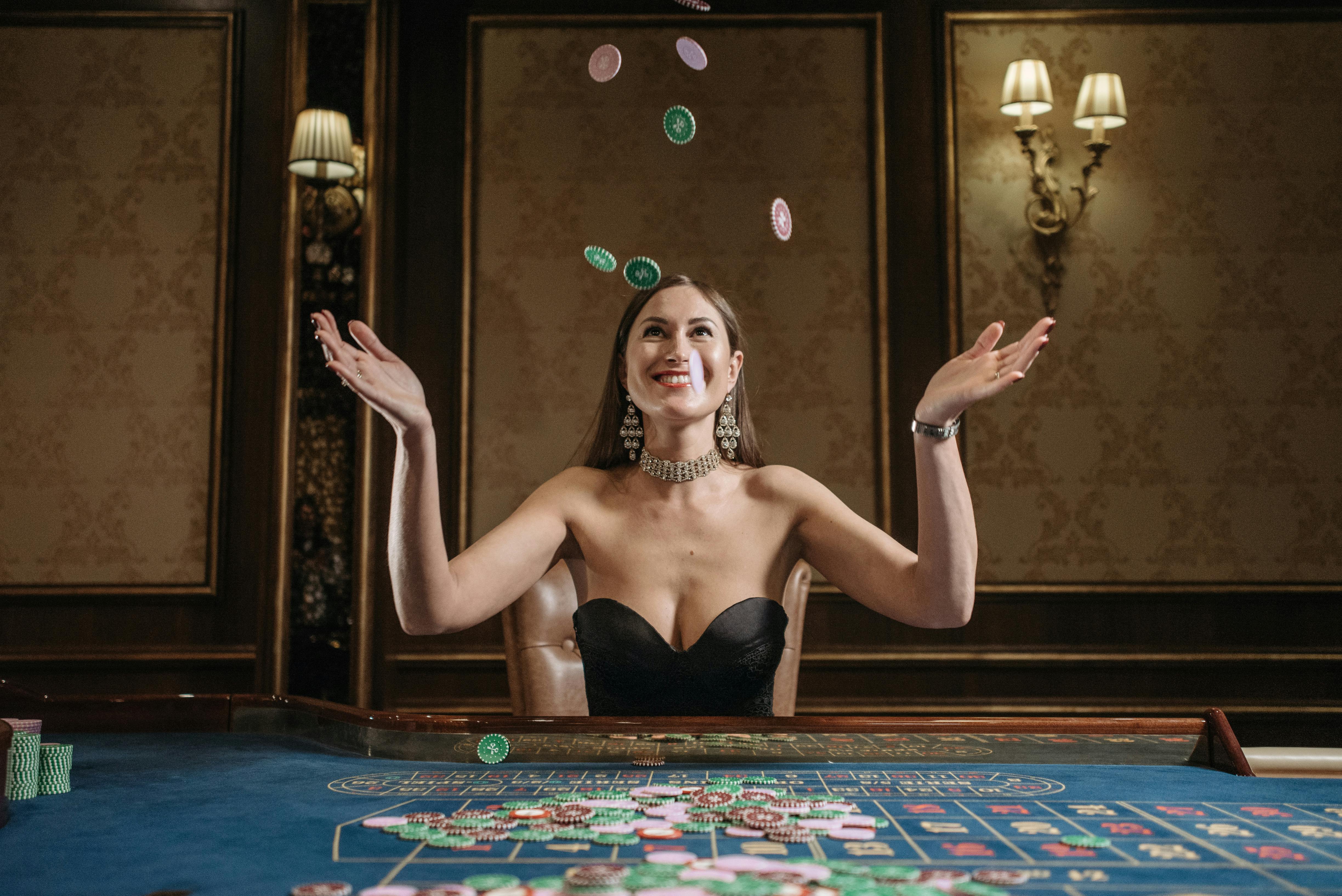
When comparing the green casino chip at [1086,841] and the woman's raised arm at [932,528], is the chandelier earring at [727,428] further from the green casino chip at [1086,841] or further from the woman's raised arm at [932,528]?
the green casino chip at [1086,841]

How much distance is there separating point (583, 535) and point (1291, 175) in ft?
11.3

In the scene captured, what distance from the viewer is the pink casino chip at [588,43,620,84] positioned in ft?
9.66

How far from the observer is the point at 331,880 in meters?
0.97

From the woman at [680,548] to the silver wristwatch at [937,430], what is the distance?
4.4 inches

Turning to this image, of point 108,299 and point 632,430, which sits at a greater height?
point 108,299

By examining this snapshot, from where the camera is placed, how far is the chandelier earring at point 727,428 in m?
2.53

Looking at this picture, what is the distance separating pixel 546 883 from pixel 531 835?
0.19 metres

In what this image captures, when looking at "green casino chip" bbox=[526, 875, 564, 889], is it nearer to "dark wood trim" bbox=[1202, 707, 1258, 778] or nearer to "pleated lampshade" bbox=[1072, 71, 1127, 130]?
"dark wood trim" bbox=[1202, 707, 1258, 778]

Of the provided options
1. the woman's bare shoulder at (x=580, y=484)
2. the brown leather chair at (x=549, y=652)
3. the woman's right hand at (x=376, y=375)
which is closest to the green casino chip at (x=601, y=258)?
the woman's bare shoulder at (x=580, y=484)

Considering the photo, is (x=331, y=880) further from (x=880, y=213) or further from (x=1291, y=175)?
(x=1291, y=175)

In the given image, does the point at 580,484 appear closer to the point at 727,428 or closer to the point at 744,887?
the point at 727,428

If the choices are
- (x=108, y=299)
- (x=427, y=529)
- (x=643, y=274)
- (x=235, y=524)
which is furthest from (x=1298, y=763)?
(x=108, y=299)

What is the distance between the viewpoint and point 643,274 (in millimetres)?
2652

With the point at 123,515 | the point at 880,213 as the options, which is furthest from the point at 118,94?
the point at 880,213
